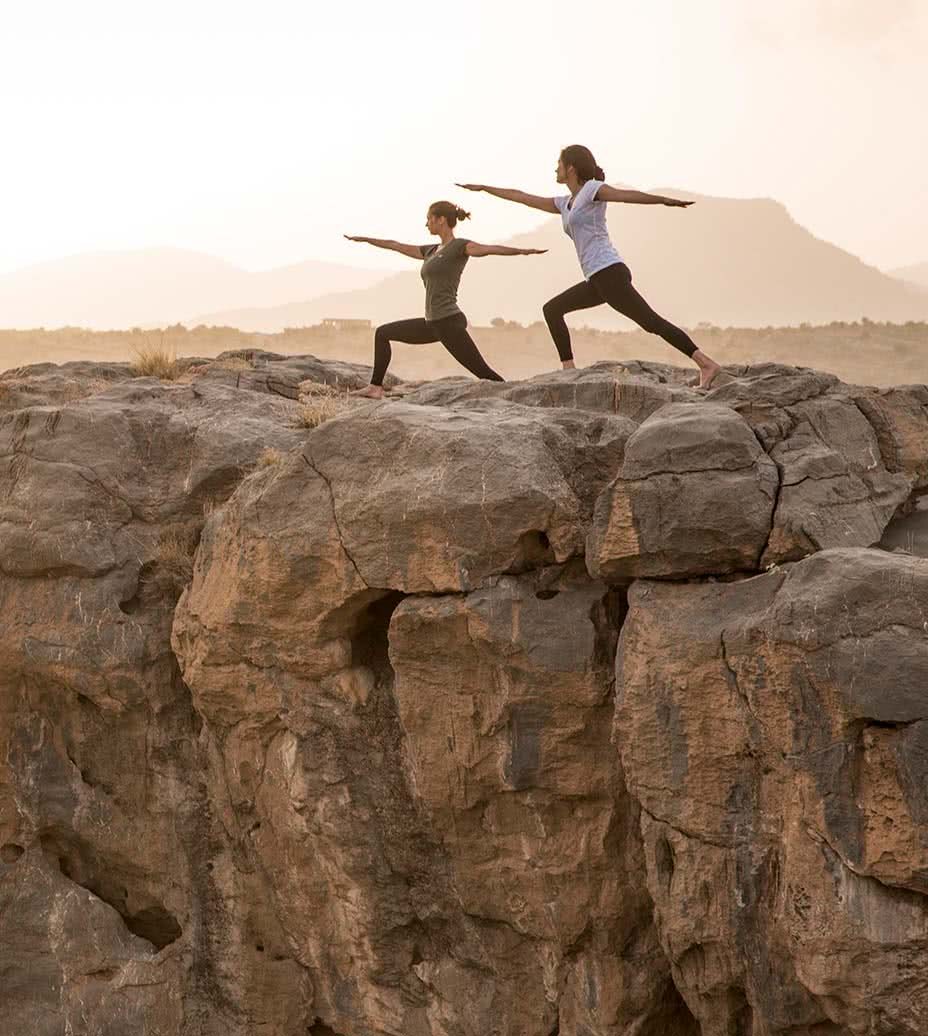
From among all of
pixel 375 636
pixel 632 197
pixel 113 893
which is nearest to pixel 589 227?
pixel 632 197

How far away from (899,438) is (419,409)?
2923 mm

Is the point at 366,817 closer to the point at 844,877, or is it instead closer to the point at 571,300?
the point at 844,877

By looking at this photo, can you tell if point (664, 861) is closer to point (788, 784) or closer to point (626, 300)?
point (788, 784)

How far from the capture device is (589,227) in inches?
353

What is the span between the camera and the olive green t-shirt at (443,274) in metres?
9.80

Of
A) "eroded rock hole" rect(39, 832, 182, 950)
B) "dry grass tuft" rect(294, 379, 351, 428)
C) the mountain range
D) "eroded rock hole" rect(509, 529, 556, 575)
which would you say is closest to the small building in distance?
"dry grass tuft" rect(294, 379, 351, 428)

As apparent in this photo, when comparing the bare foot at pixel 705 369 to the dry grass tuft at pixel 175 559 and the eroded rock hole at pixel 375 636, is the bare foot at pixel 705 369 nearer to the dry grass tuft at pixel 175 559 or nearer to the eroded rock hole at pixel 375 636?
the eroded rock hole at pixel 375 636

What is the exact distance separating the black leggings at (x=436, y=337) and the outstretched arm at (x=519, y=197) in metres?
1.11

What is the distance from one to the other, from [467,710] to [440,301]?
12.3ft

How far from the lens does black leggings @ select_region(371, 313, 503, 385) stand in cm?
1000

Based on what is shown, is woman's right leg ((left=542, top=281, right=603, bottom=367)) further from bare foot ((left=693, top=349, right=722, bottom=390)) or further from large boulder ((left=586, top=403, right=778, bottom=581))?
large boulder ((left=586, top=403, right=778, bottom=581))

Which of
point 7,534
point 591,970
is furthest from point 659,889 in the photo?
point 7,534

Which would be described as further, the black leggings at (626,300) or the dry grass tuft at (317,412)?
the black leggings at (626,300)

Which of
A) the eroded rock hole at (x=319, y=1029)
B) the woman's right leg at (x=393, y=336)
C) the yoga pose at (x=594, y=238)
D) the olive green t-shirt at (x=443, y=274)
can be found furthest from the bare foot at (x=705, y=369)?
the eroded rock hole at (x=319, y=1029)
